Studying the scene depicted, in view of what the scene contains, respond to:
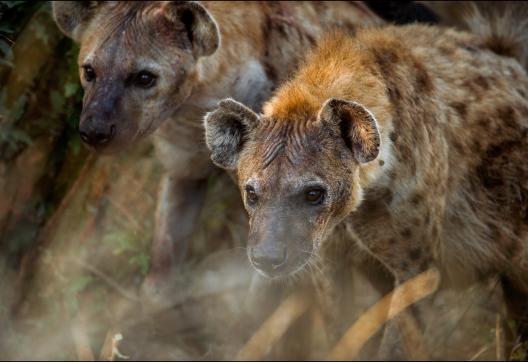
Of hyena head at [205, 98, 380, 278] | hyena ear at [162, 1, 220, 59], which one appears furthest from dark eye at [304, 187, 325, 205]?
hyena ear at [162, 1, 220, 59]

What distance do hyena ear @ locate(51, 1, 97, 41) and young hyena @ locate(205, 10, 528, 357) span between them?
3.92ft

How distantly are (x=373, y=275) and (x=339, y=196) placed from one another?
1.16m

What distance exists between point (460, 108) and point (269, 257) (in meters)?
1.40

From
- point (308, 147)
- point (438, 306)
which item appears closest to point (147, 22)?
point (308, 147)

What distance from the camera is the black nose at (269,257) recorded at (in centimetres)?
360

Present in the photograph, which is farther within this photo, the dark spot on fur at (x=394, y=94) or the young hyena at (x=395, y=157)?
the dark spot on fur at (x=394, y=94)

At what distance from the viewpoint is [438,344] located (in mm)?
5430

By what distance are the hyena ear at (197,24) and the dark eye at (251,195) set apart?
1.07 m

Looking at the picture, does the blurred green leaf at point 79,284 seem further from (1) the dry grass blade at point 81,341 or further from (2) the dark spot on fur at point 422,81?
(2) the dark spot on fur at point 422,81

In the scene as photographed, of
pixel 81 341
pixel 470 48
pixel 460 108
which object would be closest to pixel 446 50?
pixel 470 48

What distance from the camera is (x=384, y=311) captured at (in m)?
4.54

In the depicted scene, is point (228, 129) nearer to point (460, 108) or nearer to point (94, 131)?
point (94, 131)

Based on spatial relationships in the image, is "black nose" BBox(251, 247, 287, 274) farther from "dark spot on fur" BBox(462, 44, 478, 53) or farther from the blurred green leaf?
the blurred green leaf

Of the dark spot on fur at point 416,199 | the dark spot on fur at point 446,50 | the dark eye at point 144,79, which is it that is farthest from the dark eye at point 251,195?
the dark spot on fur at point 446,50
